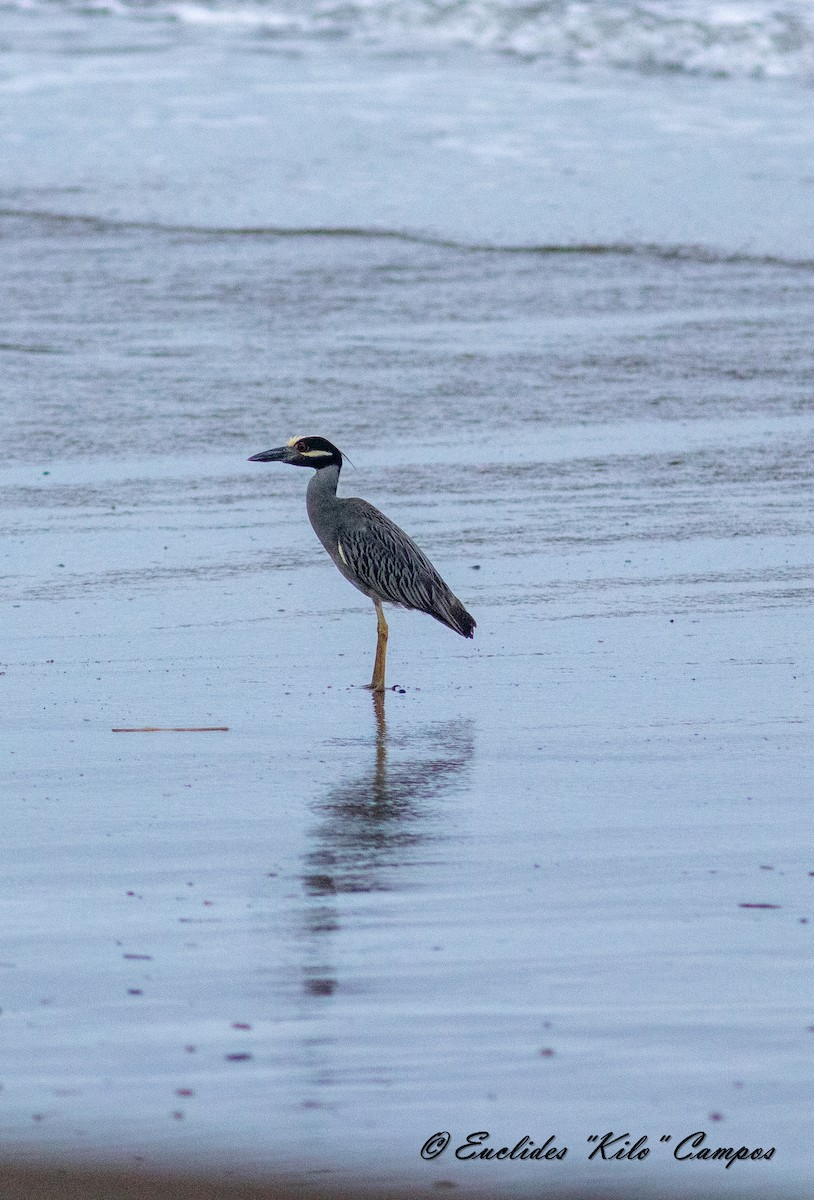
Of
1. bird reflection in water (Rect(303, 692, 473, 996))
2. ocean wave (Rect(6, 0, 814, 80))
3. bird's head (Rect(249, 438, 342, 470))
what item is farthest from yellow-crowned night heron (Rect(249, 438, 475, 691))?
ocean wave (Rect(6, 0, 814, 80))

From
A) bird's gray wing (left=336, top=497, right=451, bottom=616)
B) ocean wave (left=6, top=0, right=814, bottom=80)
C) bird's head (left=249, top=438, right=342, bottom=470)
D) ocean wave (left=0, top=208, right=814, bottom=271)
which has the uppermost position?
bird's head (left=249, top=438, right=342, bottom=470)

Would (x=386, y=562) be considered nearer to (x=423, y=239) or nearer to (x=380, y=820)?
(x=380, y=820)

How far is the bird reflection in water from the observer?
4738mm

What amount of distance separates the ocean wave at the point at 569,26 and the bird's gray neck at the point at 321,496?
21007 mm

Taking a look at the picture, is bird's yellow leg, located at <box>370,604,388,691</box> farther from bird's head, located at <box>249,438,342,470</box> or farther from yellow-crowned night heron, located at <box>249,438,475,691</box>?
bird's head, located at <box>249,438,342,470</box>

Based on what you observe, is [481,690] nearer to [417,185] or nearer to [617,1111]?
[617,1111]

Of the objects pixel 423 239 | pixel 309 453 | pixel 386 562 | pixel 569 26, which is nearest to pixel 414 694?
pixel 386 562

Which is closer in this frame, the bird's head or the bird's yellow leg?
the bird's yellow leg

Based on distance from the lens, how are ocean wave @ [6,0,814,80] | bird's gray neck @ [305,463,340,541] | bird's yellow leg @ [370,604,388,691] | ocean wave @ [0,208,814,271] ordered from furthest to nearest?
ocean wave @ [6,0,814,80]
ocean wave @ [0,208,814,271]
bird's gray neck @ [305,463,340,541]
bird's yellow leg @ [370,604,388,691]

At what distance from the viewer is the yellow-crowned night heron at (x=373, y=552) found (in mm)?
7176

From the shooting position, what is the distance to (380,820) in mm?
5406

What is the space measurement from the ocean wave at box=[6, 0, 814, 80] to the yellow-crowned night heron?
828 inches

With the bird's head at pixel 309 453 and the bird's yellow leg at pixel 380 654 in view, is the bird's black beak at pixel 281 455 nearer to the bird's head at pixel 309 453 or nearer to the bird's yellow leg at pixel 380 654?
the bird's head at pixel 309 453

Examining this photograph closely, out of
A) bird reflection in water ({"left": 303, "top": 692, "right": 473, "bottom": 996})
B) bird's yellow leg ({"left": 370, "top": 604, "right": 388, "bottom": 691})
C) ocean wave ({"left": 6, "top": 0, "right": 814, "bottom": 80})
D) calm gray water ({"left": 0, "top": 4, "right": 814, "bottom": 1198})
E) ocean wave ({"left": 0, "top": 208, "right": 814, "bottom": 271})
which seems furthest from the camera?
ocean wave ({"left": 6, "top": 0, "right": 814, "bottom": 80})
